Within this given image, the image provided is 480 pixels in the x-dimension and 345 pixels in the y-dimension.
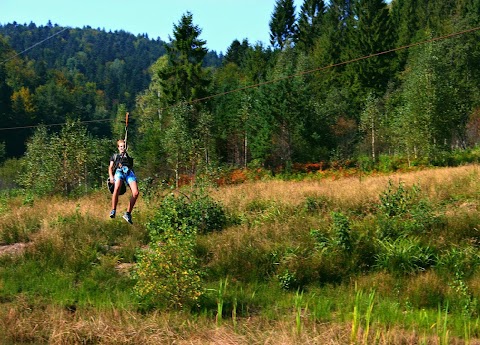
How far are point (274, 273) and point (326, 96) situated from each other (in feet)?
172

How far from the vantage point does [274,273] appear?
12.4m

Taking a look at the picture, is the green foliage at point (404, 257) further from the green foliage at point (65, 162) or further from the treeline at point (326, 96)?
the green foliage at point (65, 162)

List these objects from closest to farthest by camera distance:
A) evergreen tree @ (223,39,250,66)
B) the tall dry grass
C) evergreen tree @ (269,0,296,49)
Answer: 1. the tall dry grass
2. evergreen tree @ (269,0,296,49)
3. evergreen tree @ (223,39,250,66)

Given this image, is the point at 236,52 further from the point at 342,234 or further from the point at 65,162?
the point at 342,234

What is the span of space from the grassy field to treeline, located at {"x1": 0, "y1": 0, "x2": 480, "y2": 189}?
6886 mm

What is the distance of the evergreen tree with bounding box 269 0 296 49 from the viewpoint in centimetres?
8294

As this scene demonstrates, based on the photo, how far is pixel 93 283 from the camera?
1182cm

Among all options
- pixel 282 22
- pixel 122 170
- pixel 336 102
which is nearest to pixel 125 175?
pixel 122 170

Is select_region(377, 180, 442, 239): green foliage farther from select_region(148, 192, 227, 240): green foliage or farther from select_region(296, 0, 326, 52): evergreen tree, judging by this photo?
select_region(296, 0, 326, 52): evergreen tree

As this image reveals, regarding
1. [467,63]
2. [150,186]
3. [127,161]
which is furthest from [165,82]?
[127,161]

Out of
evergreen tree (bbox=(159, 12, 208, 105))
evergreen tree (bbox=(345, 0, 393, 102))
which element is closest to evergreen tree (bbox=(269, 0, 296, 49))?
evergreen tree (bbox=(345, 0, 393, 102))

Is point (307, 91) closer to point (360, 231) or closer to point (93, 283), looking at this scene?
point (360, 231)

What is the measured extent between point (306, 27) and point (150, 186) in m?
70.8

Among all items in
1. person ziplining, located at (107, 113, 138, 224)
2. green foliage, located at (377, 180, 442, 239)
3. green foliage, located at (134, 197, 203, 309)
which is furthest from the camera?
green foliage, located at (377, 180, 442, 239)
